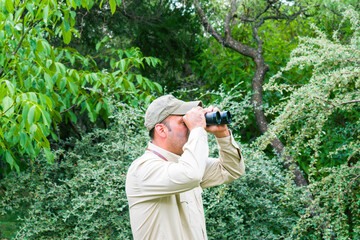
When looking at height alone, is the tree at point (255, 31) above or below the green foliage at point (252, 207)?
above

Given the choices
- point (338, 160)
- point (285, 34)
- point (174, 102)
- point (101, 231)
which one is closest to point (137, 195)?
point (174, 102)

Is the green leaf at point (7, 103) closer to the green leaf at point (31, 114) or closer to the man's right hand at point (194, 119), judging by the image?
the green leaf at point (31, 114)

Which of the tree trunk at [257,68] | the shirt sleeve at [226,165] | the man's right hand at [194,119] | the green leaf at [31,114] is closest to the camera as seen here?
the man's right hand at [194,119]

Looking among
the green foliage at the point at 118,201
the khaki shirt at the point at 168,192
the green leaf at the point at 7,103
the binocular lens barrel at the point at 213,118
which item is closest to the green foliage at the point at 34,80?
the green leaf at the point at 7,103

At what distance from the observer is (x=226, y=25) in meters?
5.66

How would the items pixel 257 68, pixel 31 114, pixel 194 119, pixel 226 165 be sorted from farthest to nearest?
pixel 257 68
pixel 31 114
pixel 226 165
pixel 194 119

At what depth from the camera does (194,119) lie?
5.91 feet

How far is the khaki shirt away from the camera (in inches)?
64.8

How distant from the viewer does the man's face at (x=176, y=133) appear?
1.86 m

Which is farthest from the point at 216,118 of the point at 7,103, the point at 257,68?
the point at 257,68

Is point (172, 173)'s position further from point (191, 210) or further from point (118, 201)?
point (118, 201)

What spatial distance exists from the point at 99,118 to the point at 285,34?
324cm

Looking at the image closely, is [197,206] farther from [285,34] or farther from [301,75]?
[285,34]

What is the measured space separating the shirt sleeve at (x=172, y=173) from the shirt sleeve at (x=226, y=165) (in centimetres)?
26
